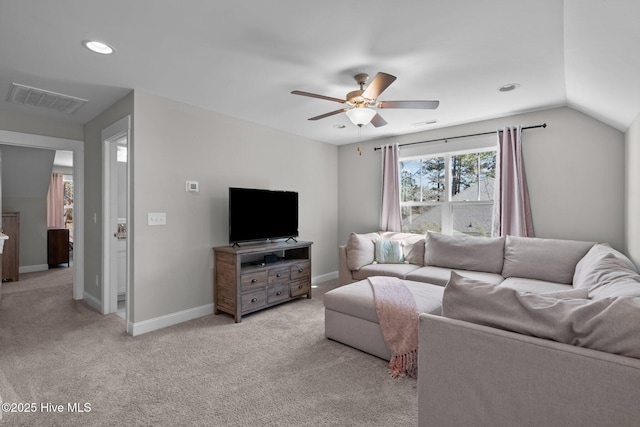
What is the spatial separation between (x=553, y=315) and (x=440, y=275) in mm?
2334

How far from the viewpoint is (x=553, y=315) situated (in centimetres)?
123

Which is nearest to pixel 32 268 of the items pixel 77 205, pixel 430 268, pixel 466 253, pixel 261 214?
pixel 77 205

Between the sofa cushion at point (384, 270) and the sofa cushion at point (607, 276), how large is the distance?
163cm

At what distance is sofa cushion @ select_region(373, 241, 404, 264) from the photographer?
4.24 metres

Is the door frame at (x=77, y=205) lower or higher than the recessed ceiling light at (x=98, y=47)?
lower

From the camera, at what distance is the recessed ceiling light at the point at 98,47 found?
84.7 inches

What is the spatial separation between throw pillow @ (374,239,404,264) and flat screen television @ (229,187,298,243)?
1.20 m

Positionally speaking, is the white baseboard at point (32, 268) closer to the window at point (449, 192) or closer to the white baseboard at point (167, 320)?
the white baseboard at point (167, 320)

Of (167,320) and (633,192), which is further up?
(633,192)

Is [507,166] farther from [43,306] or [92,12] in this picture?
[43,306]

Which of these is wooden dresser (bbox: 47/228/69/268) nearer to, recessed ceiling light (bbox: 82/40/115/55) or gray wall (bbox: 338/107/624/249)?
recessed ceiling light (bbox: 82/40/115/55)

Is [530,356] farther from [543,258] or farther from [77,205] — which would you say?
[77,205]

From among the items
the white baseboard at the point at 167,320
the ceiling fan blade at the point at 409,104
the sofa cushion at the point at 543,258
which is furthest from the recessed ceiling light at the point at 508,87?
the white baseboard at the point at 167,320

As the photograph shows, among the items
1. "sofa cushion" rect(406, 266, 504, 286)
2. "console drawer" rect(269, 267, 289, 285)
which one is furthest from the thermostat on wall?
"sofa cushion" rect(406, 266, 504, 286)
